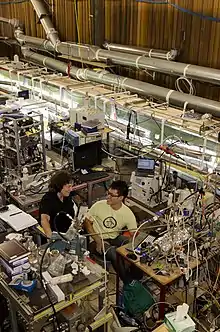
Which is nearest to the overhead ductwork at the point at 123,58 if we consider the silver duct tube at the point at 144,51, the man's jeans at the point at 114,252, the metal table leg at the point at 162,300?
the silver duct tube at the point at 144,51

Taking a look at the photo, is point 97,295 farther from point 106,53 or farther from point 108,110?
point 106,53

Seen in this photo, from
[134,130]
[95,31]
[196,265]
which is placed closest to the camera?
[196,265]

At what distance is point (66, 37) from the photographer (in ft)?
26.6

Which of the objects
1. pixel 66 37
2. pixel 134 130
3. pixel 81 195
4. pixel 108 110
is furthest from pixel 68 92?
pixel 66 37

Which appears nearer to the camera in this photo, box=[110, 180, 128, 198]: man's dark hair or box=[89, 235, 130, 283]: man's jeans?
box=[89, 235, 130, 283]: man's jeans

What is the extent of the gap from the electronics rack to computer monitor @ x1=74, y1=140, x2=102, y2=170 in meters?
0.42

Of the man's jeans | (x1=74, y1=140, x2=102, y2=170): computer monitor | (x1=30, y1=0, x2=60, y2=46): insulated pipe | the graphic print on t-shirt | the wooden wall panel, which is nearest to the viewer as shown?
the man's jeans

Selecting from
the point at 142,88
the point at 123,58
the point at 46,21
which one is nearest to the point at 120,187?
the point at 142,88

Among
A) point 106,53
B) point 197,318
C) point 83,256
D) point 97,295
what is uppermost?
point 106,53

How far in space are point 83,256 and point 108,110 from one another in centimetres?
312

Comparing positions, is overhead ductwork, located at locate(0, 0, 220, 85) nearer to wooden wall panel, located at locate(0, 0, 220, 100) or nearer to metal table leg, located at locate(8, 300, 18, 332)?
wooden wall panel, located at locate(0, 0, 220, 100)

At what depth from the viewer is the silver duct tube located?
5.71m

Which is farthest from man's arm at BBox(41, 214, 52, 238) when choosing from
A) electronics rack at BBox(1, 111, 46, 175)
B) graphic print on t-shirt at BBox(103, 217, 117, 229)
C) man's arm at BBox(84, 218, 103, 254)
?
electronics rack at BBox(1, 111, 46, 175)

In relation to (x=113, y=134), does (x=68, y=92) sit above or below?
above
